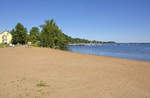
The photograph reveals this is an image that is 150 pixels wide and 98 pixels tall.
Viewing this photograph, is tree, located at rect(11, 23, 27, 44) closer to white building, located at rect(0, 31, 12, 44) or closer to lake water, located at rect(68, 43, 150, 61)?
white building, located at rect(0, 31, 12, 44)

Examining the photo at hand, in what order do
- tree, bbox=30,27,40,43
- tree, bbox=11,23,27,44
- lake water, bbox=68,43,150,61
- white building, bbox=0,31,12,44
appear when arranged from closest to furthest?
lake water, bbox=68,43,150,61 < tree, bbox=11,23,27,44 < tree, bbox=30,27,40,43 < white building, bbox=0,31,12,44

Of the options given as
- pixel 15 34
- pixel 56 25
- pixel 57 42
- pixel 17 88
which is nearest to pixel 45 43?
pixel 57 42

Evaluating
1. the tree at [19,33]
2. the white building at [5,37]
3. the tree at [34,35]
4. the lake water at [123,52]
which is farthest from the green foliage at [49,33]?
the white building at [5,37]

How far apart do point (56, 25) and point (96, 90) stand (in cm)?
4316

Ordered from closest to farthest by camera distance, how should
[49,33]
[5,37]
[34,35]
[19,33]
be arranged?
[49,33]
[19,33]
[5,37]
[34,35]

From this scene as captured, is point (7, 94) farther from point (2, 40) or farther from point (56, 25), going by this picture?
point (2, 40)

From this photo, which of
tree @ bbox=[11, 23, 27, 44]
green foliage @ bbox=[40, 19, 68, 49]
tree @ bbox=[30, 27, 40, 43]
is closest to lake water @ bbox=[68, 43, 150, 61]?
green foliage @ bbox=[40, 19, 68, 49]

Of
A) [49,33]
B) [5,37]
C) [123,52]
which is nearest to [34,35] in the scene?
[5,37]

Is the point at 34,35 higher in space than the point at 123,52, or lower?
higher

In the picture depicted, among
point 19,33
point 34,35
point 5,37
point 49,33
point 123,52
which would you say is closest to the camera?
point 123,52

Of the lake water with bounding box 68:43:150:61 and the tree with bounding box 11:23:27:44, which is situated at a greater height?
the tree with bounding box 11:23:27:44

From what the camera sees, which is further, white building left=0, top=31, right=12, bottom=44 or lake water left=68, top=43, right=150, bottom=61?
white building left=0, top=31, right=12, bottom=44

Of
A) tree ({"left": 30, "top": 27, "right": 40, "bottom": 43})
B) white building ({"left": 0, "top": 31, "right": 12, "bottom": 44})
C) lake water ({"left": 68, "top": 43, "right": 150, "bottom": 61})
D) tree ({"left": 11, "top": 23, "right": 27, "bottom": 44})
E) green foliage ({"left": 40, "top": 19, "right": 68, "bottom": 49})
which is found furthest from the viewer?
white building ({"left": 0, "top": 31, "right": 12, "bottom": 44})

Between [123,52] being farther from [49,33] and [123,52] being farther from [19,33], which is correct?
[19,33]
